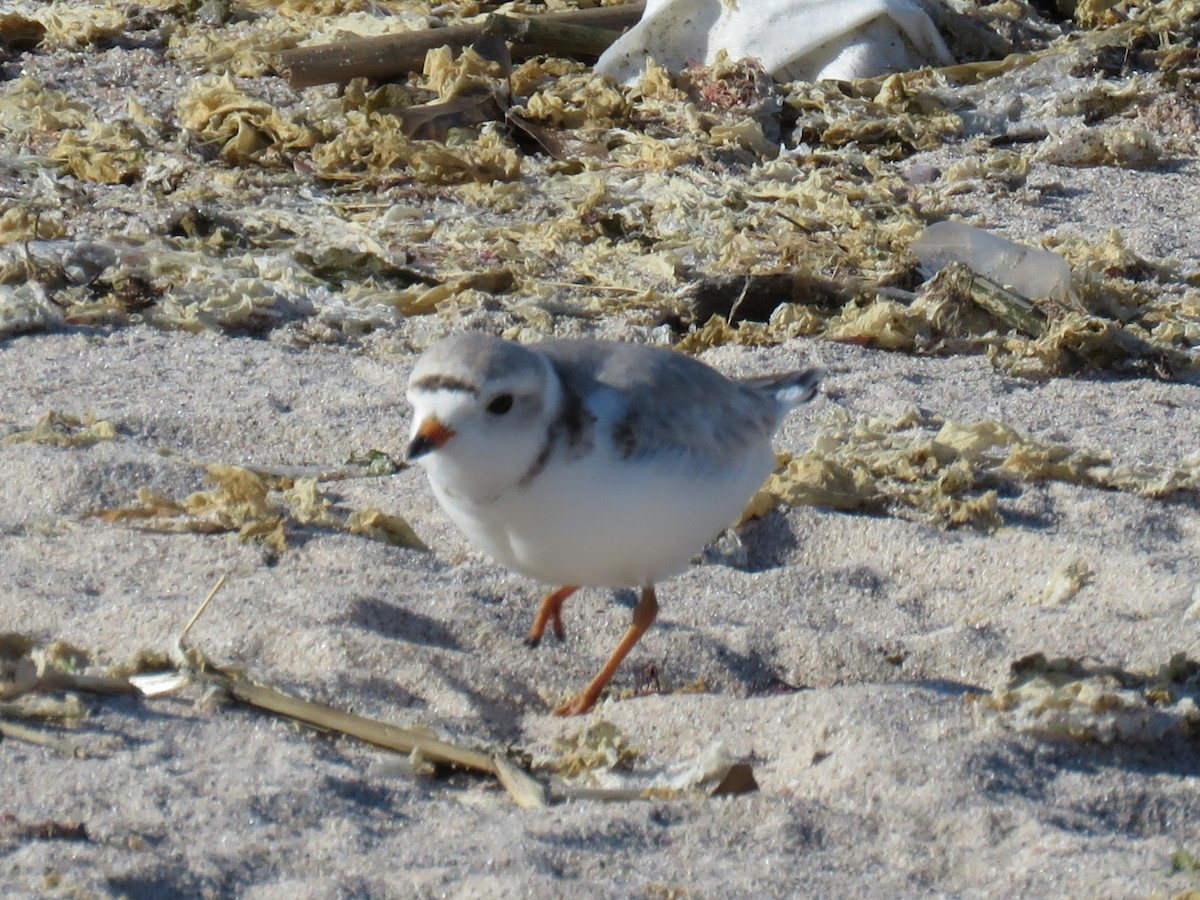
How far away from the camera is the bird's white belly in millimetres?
3092

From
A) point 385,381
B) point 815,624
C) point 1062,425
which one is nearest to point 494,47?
point 385,381

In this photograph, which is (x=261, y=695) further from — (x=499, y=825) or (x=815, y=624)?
(x=815, y=624)

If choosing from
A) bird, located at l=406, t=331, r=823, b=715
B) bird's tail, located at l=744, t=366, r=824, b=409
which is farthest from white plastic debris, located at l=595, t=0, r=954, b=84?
bird, located at l=406, t=331, r=823, b=715

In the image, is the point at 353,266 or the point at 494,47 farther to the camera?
the point at 494,47

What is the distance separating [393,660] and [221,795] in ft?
2.20

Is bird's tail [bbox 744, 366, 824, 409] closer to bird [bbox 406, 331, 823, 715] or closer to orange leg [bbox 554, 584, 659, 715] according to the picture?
bird [bbox 406, 331, 823, 715]

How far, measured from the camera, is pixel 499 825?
2766 mm

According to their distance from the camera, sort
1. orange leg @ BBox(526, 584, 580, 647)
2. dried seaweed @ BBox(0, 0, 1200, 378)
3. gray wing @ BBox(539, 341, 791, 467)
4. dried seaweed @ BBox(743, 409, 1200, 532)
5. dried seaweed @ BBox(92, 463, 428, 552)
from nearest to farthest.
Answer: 1. gray wing @ BBox(539, 341, 791, 467)
2. orange leg @ BBox(526, 584, 580, 647)
3. dried seaweed @ BBox(92, 463, 428, 552)
4. dried seaweed @ BBox(743, 409, 1200, 532)
5. dried seaweed @ BBox(0, 0, 1200, 378)

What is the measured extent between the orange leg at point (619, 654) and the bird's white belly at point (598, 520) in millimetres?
129

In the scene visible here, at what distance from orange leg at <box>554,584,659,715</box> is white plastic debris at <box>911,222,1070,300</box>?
8.59ft

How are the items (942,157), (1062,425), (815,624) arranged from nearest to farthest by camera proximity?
(815,624) < (1062,425) < (942,157)

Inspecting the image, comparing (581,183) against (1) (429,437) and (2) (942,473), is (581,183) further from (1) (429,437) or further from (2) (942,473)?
(1) (429,437)

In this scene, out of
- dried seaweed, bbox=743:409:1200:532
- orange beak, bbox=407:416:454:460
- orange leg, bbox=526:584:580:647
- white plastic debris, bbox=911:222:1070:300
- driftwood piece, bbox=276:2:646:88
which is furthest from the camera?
driftwood piece, bbox=276:2:646:88

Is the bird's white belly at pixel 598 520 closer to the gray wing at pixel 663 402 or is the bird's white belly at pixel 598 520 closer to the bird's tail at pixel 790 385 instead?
the gray wing at pixel 663 402
